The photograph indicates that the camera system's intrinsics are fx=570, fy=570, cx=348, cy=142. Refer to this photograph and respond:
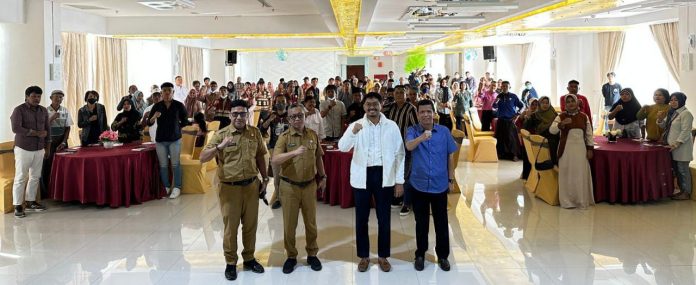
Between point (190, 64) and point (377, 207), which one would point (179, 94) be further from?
point (377, 207)

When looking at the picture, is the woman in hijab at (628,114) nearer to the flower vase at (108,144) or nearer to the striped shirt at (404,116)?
the striped shirt at (404,116)

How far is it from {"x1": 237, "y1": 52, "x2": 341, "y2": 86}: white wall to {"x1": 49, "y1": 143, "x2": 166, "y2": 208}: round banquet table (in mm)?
20098

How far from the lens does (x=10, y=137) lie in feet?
32.5

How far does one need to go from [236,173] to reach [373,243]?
1.75 metres

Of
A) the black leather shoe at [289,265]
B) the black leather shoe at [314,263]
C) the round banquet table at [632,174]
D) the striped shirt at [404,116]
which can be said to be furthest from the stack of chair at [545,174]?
the black leather shoe at [289,265]

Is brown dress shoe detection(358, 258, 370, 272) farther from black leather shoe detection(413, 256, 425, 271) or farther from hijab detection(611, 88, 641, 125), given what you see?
hijab detection(611, 88, 641, 125)

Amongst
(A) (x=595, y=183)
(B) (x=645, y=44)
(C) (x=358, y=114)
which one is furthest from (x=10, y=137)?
(B) (x=645, y=44)

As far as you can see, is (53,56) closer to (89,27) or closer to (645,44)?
(89,27)

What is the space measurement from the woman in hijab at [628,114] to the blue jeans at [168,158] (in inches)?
241

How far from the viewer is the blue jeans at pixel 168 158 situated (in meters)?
7.64

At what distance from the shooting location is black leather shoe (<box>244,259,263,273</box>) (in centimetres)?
462

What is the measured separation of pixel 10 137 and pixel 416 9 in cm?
738

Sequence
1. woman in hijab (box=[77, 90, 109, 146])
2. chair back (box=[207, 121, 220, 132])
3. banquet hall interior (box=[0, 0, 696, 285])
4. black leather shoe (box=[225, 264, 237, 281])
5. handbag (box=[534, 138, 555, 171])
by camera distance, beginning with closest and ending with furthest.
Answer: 1. black leather shoe (box=[225, 264, 237, 281])
2. banquet hall interior (box=[0, 0, 696, 285])
3. handbag (box=[534, 138, 555, 171])
4. woman in hijab (box=[77, 90, 109, 146])
5. chair back (box=[207, 121, 220, 132])

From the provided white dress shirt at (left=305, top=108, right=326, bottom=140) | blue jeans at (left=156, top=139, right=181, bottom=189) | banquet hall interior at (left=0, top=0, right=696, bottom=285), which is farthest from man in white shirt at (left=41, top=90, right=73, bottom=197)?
white dress shirt at (left=305, top=108, right=326, bottom=140)
